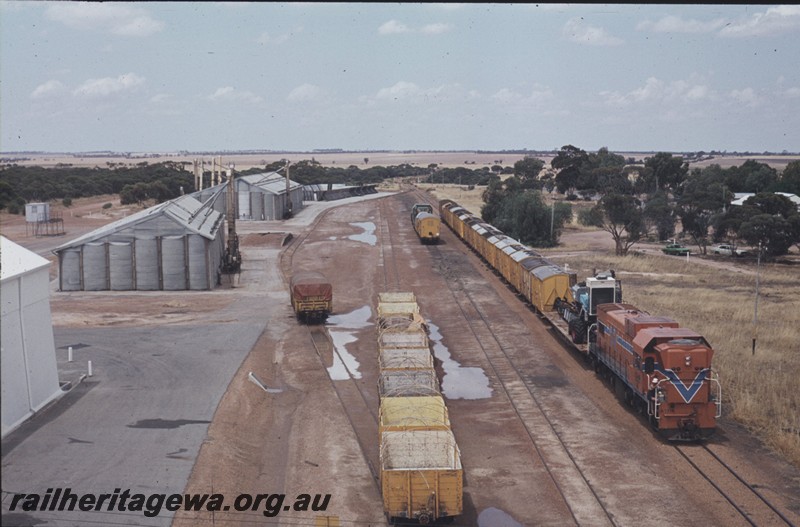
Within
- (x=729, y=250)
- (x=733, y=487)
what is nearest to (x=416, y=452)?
(x=733, y=487)

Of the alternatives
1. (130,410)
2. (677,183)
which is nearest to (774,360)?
(130,410)

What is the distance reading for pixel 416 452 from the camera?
18.6 m

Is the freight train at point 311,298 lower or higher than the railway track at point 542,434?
higher

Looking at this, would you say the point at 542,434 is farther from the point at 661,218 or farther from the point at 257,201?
the point at 257,201

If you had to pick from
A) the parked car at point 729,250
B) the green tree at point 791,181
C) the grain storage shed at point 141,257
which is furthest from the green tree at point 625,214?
the green tree at point 791,181

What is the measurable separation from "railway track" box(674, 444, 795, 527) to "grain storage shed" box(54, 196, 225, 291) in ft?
116

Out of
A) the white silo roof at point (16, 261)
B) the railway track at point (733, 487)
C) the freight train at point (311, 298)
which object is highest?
the white silo roof at point (16, 261)

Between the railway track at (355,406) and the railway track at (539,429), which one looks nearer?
the railway track at (539,429)

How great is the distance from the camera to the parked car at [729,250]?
75875 millimetres

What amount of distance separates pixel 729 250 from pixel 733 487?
62129mm

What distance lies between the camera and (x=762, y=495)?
64.8ft

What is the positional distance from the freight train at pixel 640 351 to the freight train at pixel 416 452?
6.78 m

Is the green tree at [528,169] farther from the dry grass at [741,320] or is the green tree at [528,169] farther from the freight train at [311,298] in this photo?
the freight train at [311,298]

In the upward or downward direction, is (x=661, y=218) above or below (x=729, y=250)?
above
